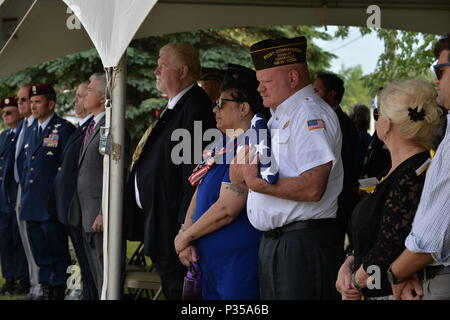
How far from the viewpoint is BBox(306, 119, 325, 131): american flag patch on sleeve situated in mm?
3363

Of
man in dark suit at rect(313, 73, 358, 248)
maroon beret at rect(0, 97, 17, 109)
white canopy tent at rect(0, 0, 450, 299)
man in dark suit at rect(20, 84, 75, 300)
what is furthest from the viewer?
maroon beret at rect(0, 97, 17, 109)

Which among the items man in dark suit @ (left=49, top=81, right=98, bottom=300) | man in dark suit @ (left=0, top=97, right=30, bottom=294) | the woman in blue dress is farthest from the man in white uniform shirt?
man in dark suit @ (left=0, top=97, right=30, bottom=294)

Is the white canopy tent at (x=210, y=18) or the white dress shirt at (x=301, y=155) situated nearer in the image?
the white dress shirt at (x=301, y=155)

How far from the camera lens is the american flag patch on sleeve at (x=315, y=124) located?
11.0 ft

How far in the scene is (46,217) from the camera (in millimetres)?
6523

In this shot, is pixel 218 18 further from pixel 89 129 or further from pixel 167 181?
pixel 167 181

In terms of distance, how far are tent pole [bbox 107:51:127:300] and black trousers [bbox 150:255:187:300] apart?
638mm

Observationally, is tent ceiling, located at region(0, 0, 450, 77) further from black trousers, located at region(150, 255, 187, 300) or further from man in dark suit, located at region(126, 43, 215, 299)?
black trousers, located at region(150, 255, 187, 300)

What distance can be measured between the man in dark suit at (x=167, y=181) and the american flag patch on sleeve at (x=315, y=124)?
1.08m

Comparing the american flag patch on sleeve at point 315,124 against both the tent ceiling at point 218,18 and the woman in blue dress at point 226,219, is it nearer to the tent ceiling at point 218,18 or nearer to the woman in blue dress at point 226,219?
the woman in blue dress at point 226,219

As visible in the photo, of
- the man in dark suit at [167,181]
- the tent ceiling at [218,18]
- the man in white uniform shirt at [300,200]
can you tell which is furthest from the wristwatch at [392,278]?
the tent ceiling at [218,18]

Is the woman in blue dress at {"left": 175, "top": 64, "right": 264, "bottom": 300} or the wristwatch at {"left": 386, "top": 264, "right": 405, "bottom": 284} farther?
the woman in blue dress at {"left": 175, "top": 64, "right": 264, "bottom": 300}

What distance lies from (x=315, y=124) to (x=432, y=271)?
950 millimetres
